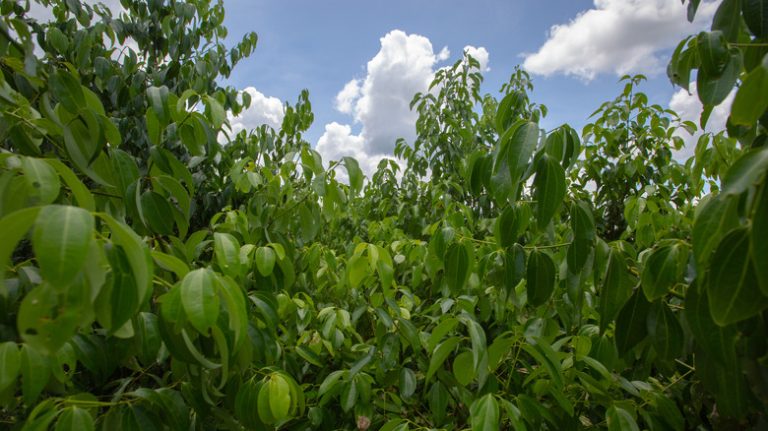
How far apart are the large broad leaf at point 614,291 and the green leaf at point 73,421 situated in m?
1.06

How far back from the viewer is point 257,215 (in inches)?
64.7

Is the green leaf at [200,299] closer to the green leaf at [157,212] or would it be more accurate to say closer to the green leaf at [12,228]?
the green leaf at [12,228]

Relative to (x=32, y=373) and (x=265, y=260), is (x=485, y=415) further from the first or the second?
(x=32, y=373)

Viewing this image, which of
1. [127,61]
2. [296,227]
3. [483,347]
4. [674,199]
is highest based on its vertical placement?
[127,61]

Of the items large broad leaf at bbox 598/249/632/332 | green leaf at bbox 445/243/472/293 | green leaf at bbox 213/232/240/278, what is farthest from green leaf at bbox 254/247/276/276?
large broad leaf at bbox 598/249/632/332

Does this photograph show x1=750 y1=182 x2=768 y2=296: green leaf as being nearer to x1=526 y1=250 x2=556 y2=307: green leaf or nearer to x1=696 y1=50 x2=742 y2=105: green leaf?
x1=696 y1=50 x2=742 y2=105: green leaf

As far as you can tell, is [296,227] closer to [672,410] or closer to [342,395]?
[342,395]

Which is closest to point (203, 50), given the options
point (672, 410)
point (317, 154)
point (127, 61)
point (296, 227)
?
point (127, 61)

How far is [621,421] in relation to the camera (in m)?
1.05

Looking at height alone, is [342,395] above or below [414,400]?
above

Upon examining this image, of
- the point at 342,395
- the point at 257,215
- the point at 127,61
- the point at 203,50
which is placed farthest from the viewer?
the point at 203,50

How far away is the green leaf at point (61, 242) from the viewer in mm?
448

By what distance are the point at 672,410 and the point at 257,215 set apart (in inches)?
59.7

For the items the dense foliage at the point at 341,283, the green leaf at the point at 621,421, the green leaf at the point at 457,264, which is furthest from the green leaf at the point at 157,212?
the green leaf at the point at 621,421
